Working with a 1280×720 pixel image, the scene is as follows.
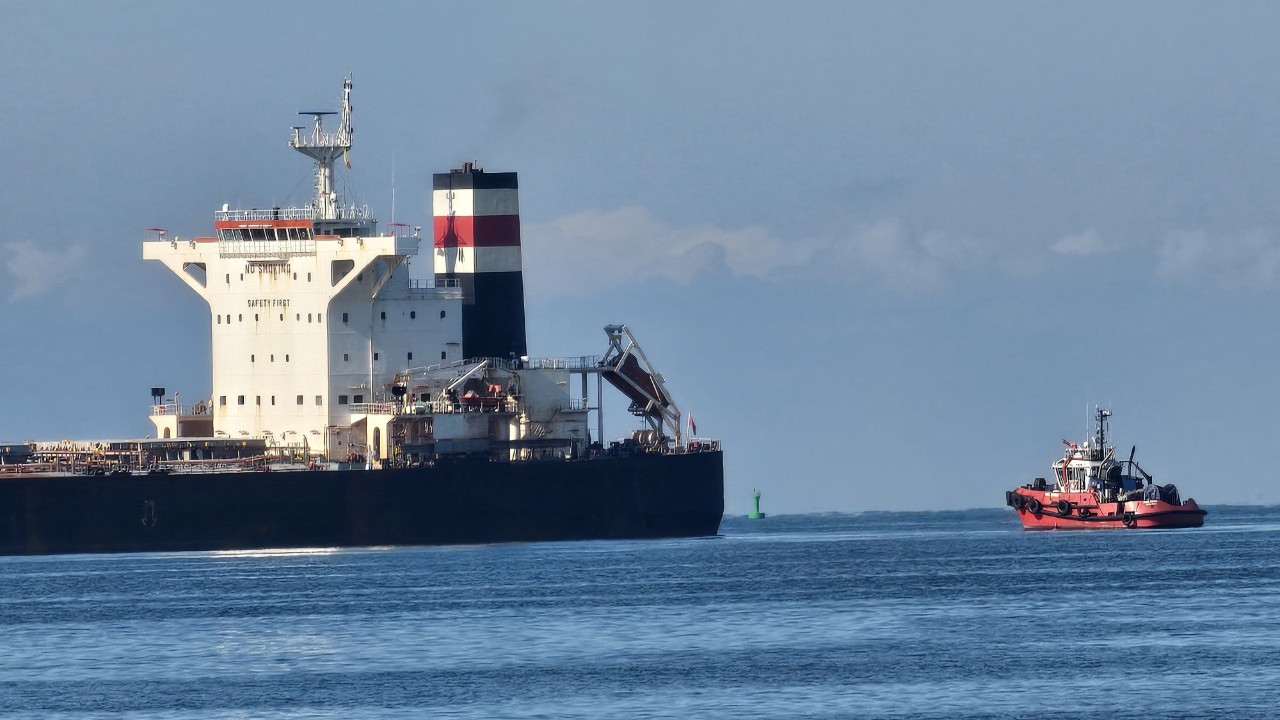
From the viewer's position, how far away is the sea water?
3666cm

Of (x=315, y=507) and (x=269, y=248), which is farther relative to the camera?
(x=269, y=248)

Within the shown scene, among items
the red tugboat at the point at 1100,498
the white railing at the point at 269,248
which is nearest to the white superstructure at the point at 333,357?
the white railing at the point at 269,248

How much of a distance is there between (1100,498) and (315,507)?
30567mm

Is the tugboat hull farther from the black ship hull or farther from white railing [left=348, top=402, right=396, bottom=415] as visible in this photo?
white railing [left=348, top=402, right=396, bottom=415]

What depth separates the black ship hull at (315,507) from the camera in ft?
214

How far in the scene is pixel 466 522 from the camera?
6819 centimetres

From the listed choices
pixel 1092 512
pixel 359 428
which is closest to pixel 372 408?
pixel 359 428

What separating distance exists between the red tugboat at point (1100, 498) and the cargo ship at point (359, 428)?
16.0m

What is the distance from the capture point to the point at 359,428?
2741 inches

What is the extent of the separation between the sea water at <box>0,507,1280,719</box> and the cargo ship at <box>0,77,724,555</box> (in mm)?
1560

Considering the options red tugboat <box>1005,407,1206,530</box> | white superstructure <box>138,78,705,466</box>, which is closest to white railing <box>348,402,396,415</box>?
white superstructure <box>138,78,705,466</box>

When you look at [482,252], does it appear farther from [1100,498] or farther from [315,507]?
[1100,498]

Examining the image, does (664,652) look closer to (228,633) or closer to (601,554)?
(228,633)

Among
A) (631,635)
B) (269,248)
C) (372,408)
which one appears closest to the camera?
(631,635)
